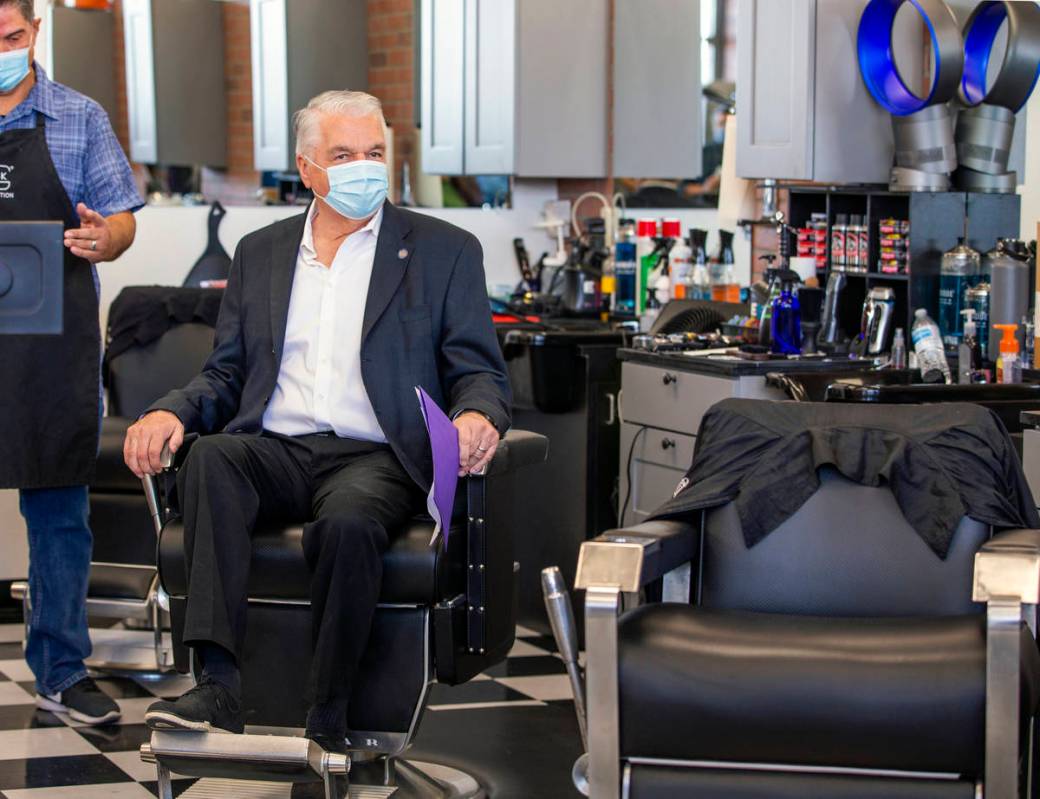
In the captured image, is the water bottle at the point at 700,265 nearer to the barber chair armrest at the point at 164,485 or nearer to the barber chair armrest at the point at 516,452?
the barber chair armrest at the point at 516,452

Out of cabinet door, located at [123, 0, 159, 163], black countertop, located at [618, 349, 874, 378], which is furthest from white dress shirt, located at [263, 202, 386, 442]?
cabinet door, located at [123, 0, 159, 163]

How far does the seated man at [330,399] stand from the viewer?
2727 mm

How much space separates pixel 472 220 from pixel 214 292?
49.4 inches

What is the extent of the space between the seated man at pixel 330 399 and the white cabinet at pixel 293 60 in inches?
117

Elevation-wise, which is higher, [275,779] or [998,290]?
[998,290]

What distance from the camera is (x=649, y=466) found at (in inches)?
156

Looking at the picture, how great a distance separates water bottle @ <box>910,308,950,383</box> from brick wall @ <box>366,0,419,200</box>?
3.06 m

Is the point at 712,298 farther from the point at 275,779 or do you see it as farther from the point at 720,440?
the point at 275,779

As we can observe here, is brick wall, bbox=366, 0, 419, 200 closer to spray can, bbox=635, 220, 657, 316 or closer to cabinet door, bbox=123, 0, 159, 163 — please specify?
cabinet door, bbox=123, 0, 159, 163

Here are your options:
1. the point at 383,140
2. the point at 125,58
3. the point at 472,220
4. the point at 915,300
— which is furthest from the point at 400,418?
the point at 125,58

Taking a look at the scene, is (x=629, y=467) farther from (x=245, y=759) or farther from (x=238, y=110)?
(x=238, y=110)

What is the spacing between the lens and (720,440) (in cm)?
257

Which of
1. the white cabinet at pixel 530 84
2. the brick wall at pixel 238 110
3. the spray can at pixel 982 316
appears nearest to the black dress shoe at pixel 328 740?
the spray can at pixel 982 316

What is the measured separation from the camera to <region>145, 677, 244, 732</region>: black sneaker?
262cm
